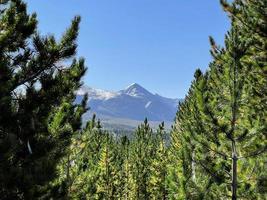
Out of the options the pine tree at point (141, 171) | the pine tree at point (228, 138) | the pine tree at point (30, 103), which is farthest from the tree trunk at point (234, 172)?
the pine tree at point (141, 171)

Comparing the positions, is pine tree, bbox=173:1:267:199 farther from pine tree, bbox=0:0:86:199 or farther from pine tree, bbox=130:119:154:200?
pine tree, bbox=130:119:154:200

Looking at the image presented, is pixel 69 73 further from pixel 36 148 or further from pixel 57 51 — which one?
pixel 36 148

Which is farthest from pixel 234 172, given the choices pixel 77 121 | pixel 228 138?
pixel 77 121

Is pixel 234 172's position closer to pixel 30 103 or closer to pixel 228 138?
pixel 228 138

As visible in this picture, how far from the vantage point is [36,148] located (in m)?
9.84

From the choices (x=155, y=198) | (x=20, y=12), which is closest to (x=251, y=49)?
(x=20, y=12)

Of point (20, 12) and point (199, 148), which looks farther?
point (199, 148)

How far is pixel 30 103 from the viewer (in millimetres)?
9852

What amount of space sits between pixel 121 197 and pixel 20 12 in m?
55.4

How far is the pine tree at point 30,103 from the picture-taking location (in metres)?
9.29

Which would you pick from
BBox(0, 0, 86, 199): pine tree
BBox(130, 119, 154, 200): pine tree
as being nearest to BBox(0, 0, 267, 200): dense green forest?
BBox(0, 0, 86, 199): pine tree

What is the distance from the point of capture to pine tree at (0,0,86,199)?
30.5 feet

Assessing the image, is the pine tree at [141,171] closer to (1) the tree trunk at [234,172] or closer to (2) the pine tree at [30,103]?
(1) the tree trunk at [234,172]

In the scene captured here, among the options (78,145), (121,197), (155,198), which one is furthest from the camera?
(121,197)
